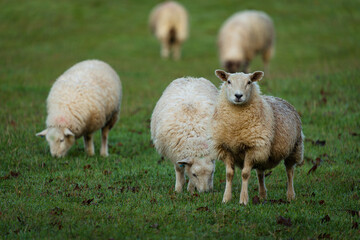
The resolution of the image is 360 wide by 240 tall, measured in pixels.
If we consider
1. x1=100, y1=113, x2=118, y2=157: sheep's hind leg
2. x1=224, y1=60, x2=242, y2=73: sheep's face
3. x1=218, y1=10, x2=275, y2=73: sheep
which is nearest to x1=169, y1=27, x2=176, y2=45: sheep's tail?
x1=218, y1=10, x2=275, y2=73: sheep

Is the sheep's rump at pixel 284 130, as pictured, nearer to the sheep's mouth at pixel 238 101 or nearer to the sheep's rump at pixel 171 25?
the sheep's mouth at pixel 238 101

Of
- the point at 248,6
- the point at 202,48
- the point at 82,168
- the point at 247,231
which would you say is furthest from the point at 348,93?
the point at 248,6

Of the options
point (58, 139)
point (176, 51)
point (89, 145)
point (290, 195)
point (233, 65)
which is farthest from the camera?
point (176, 51)

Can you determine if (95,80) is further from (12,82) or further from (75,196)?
(12,82)

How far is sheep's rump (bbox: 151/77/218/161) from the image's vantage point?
7.27 meters

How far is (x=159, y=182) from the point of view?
7.54m

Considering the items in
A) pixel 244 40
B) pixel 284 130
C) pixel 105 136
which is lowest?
pixel 105 136

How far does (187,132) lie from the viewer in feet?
24.2

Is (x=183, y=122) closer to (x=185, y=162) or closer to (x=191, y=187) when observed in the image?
(x=185, y=162)

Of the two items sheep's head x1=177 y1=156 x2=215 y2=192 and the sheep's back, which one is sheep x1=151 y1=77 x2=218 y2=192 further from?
the sheep's back

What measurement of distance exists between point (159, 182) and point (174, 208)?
5.54 feet

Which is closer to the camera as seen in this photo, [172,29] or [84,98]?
[84,98]

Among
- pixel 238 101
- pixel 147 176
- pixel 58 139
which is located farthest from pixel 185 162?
pixel 58 139

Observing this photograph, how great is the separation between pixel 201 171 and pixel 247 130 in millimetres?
1183
